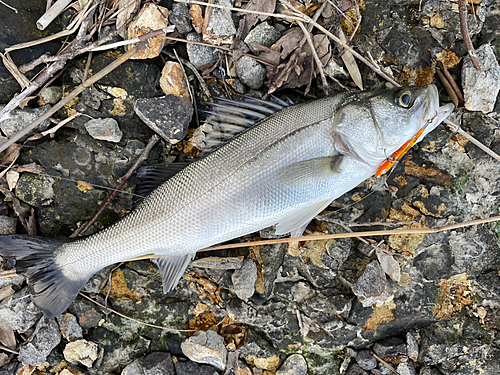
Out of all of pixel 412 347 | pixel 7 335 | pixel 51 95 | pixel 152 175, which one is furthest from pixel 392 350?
pixel 51 95

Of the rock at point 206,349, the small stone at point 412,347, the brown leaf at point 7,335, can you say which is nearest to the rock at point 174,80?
the rock at point 206,349

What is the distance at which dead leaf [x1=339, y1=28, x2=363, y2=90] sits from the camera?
281cm

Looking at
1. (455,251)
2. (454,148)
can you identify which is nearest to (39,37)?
(454,148)

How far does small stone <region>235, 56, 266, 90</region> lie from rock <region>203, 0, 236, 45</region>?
0.24 meters

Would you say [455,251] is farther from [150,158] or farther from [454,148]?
[150,158]

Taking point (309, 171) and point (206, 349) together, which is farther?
point (206, 349)

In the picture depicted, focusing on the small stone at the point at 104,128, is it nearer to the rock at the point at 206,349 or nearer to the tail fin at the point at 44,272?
the tail fin at the point at 44,272

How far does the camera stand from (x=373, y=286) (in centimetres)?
274

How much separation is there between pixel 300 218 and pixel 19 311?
2452mm

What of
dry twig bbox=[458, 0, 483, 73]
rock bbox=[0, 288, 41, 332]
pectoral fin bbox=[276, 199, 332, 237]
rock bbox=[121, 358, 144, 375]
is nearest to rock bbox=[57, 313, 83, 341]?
rock bbox=[0, 288, 41, 332]

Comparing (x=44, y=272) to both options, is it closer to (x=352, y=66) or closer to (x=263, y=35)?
→ (x=263, y=35)

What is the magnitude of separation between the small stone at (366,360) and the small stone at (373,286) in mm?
541

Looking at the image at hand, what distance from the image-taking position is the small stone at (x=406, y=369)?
2902 mm

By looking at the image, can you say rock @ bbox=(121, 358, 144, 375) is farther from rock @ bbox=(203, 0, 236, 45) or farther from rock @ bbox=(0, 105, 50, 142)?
rock @ bbox=(203, 0, 236, 45)
